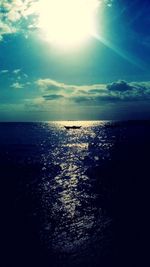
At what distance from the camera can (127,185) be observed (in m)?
39.0

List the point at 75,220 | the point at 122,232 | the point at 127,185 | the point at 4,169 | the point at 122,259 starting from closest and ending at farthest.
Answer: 1. the point at 122,259
2. the point at 122,232
3. the point at 75,220
4. the point at 127,185
5. the point at 4,169

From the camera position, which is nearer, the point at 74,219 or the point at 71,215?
the point at 74,219

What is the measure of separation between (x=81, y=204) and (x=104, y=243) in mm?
9483

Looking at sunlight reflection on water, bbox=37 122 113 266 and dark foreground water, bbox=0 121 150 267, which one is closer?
dark foreground water, bbox=0 121 150 267

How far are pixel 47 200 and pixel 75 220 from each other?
282 inches

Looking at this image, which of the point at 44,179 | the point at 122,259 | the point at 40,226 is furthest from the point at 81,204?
the point at 44,179

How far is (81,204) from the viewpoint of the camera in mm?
30594

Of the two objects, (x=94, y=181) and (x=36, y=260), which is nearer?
(x=36, y=260)

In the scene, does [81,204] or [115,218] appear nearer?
[115,218]

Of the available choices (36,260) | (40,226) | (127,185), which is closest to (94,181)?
(127,185)

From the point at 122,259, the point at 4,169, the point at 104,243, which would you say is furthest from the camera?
the point at 4,169

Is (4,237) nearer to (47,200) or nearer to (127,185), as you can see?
(47,200)

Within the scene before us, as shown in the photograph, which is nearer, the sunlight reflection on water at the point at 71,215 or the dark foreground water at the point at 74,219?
the dark foreground water at the point at 74,219

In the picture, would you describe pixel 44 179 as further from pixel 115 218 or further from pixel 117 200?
pixel 115 218
